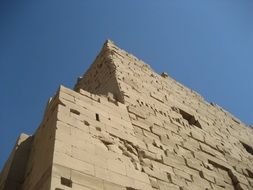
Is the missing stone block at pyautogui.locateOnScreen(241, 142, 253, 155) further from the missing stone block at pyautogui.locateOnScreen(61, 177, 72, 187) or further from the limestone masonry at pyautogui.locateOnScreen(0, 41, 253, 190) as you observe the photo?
the missing stone block at pyautogui.locateOnScreen(61, 177, 72, 187)

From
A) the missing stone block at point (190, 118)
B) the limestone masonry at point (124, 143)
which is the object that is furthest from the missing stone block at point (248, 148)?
the missing stone block at point (190, 118)

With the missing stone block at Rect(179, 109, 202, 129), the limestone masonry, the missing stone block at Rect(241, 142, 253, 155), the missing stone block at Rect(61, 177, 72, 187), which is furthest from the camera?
the missing stone block at Rect(241, 142, 253, 155)

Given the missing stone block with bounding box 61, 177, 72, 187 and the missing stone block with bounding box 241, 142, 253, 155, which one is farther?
the missing stone block with bounding box 241, 142, 253, 155

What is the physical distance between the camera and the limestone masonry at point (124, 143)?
4047 millimetres

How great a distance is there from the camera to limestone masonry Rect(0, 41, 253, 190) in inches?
159

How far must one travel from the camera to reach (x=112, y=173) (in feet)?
13.7

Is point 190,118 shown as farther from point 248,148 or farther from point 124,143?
point 124,143

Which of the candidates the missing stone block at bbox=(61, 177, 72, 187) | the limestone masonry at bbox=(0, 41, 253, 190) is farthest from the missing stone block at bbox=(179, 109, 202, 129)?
the missing stone block at bbox=(61, 177, 72, 187)

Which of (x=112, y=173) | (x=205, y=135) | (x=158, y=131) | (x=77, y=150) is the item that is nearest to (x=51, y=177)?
(x=77, y=150)

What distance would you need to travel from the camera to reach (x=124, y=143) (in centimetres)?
508

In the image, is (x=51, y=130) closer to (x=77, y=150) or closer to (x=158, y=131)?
(x=77, y=150)

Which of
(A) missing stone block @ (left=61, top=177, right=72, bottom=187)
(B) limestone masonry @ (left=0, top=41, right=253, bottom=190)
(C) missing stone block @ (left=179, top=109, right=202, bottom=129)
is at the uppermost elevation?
(C) missing stone block @ (left=179, top=109, right=202, bottom=129)

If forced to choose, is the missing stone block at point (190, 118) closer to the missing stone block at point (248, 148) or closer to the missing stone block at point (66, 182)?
the missing stone block at point (248, 148)

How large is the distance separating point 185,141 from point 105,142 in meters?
2.48
